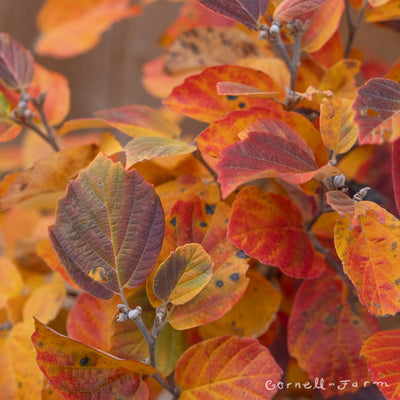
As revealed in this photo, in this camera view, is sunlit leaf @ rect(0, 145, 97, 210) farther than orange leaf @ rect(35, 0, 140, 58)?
No

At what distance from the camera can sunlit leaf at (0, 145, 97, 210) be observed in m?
0.31

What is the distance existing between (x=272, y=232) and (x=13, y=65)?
0.80 feet

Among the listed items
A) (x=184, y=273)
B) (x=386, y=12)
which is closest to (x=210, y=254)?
(x=184, y=273)

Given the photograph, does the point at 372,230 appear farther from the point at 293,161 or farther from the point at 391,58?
the point at 391,58

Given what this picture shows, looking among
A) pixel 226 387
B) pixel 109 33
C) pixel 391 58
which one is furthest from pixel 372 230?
pixel 109 33

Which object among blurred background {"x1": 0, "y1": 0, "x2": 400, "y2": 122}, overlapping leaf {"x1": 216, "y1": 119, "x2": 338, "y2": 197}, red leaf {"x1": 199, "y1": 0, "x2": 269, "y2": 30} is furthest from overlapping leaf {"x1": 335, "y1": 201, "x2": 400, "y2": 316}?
blurred background {"x1": 0, "y1": 0, "x2": 400, "y2": 122}

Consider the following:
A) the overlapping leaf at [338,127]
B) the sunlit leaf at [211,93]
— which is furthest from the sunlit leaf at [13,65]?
the overlapping leaf at [338,127]

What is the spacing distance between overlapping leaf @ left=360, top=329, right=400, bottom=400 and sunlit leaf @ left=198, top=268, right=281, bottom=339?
2.9 inches

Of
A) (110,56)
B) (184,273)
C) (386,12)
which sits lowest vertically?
(110,56)

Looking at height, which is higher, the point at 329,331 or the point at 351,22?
the point at 351,22

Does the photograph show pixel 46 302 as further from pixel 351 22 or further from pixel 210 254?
pixel 351 22

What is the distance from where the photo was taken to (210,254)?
0.92ft

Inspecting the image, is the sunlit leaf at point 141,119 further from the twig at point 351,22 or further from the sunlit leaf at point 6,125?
the twig at point 351,22

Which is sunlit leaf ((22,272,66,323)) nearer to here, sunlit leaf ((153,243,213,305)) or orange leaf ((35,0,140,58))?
sunlit leaf ((153,243,213,305))
